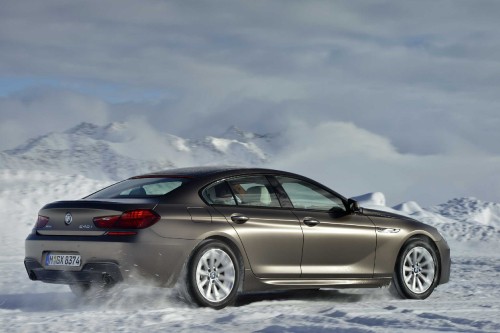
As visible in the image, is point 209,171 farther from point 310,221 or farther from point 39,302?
point 39,302

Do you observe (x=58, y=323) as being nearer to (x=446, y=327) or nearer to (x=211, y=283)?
(x=211, y=283)

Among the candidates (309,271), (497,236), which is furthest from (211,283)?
(497,236)

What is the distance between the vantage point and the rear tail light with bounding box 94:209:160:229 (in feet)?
29.8

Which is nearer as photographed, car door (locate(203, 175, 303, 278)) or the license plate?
the license plate

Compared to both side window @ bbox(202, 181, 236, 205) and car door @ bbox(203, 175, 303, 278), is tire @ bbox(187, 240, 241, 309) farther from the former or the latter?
side window @ bbox(202, 181, 236, 205)

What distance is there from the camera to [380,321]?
27.4 ft

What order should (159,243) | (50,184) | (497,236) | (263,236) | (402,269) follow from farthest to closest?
(497,236) → (50,184) → (402,269) → (263,236) → (159,243)

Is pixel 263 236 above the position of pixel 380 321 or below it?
above

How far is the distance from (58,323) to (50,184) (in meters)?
21.2

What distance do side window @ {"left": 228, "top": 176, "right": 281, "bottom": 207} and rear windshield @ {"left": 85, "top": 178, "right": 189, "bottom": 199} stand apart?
53cm

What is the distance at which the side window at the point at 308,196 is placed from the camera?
10.2 metres

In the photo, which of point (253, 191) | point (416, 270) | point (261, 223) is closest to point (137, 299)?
point (261, 223)

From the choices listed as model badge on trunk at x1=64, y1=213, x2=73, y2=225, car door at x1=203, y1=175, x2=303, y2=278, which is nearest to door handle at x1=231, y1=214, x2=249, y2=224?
car door at x1=203, y1=175, x2=303, y2=278

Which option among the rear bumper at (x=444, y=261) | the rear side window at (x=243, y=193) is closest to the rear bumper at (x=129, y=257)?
the rear side window at (x=243, y=193)
